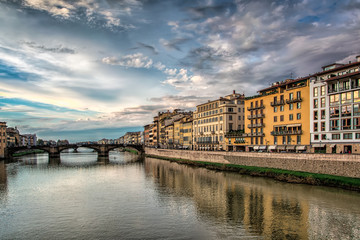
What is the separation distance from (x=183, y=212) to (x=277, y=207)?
8.75 meters

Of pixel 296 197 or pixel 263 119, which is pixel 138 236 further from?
pixel 263 119

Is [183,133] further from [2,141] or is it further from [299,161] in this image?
[2,141]

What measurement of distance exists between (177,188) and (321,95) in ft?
85.4

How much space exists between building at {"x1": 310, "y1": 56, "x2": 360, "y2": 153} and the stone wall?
4.51 metres

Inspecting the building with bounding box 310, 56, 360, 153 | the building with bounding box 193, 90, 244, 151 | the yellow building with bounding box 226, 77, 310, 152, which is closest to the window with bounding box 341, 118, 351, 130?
the building with bounding box 310, 56, 360, 153

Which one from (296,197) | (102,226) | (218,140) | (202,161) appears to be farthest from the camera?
(218,140)

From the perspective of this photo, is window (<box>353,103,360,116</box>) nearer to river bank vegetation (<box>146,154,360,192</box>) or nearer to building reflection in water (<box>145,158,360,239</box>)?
river bank vegetation (<box>146,154,360,192</box>)

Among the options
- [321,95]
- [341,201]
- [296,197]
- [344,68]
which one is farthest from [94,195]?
[344,68]

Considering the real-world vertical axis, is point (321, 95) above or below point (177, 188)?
above

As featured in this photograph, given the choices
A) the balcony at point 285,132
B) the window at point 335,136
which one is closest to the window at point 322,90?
the window at point 335,136

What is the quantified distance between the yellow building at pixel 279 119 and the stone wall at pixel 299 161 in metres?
4.31

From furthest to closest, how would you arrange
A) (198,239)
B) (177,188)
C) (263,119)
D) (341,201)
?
1. (263,119)
2. (177,188)
3. (341,201)
4. (198,239)

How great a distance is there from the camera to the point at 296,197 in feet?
97.1

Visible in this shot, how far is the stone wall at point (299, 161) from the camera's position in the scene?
3372cm
